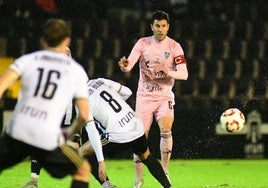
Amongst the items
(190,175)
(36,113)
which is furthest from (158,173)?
(190,175)

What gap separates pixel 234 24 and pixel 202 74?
1.88m

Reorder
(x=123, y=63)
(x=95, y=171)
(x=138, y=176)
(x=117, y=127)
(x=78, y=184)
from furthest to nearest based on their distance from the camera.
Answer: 1. (x=138, y=176)
2. (x=123, y=63)
3. (x=95, y=171)
4. (x=117, y=127)
5. (x=78, y=184)

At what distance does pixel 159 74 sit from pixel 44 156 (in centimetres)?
340

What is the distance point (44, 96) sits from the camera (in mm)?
4918

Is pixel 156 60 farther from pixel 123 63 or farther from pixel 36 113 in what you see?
pixel 36 113

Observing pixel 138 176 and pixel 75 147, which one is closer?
pixel 75 147

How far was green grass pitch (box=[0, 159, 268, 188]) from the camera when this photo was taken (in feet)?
28.2

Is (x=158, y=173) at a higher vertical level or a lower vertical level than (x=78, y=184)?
lower

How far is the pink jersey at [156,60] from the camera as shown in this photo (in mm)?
8328

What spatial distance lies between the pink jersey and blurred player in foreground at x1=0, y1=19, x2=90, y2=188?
10.7 feet

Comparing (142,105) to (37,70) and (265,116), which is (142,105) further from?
(265,116)

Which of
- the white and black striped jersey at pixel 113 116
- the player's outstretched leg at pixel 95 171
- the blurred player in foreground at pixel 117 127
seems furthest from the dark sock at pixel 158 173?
the player's outstretched leg at pixel 95 171

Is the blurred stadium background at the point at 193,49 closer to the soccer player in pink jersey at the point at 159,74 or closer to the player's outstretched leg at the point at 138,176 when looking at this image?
the soccer player in pink jersey at the point at 159,74

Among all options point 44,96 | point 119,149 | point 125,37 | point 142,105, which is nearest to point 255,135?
point 125,37
